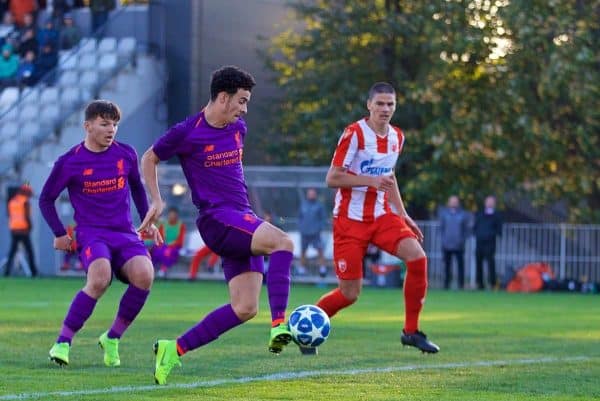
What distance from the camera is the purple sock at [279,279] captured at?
856 centimetres

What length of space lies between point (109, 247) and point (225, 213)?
5.52 feet

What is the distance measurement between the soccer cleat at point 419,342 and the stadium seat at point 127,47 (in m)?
23.7

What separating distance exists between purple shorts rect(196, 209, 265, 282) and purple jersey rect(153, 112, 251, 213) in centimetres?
9

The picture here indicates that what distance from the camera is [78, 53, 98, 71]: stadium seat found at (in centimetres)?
3409

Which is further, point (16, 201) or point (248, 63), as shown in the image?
point (248, 63)

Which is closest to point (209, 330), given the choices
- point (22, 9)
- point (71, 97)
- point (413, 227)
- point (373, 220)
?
point (373, 220)

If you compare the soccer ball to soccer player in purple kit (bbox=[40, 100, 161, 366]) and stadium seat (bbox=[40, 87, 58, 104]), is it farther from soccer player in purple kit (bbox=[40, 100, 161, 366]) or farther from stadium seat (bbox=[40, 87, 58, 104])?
stadium seat (bbox=[40, 87, 58, 104])

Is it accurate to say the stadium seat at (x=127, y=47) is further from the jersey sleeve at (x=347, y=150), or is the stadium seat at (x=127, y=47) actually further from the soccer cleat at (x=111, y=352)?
the soccer cleat at (x=111, y=352)

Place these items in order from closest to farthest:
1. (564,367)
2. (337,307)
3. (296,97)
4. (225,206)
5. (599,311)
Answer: (225,206) < (564,367) < (337,307) < (599,311) < (296,97)

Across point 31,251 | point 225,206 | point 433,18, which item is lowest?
point 31,251

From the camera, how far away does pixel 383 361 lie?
10.8 meters

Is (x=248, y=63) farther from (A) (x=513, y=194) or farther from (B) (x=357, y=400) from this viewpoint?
(B) (x=357, y=400)

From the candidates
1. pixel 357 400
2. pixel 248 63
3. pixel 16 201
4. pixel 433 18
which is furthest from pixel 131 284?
pixel 248 63

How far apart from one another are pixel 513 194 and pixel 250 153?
765 centimetres
